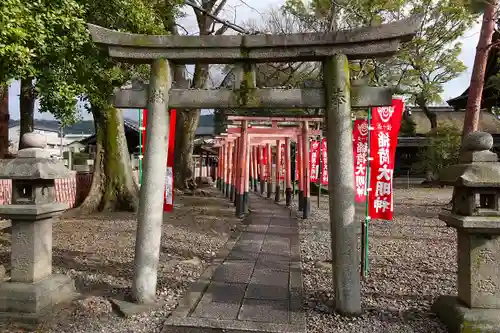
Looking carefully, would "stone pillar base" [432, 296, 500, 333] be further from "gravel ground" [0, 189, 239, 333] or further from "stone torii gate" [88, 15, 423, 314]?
"gravel ground" [0, 189, 239, 333]

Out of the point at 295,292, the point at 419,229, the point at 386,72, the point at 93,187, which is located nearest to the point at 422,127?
the point at 386,72

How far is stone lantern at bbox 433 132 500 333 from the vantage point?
405 cm

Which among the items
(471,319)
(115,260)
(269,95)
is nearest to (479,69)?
(269,95)

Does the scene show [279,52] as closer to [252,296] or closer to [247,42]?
[247,42]

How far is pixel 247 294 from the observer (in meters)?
5.43

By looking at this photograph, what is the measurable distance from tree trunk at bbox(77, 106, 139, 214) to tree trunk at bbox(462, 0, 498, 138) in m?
10.3

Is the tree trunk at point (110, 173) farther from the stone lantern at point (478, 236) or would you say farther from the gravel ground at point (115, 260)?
the stone lantern at point (478, 236)

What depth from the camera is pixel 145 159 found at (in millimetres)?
5121

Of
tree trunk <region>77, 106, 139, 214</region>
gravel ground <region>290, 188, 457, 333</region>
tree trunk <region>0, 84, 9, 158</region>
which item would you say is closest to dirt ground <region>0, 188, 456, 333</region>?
gravel ground <region>290, 188, 457, 333</region>

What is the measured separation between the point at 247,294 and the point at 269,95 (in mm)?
2654

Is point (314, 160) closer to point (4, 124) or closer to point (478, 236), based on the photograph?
point (4, 124)

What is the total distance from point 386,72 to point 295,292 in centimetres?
1949

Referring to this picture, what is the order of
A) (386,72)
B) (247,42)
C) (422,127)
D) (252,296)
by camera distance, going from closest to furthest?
1. (247,42)
2. (252,296)
3. (386,72)
4. (422,127)

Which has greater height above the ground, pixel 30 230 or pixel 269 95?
pixel 269 95
